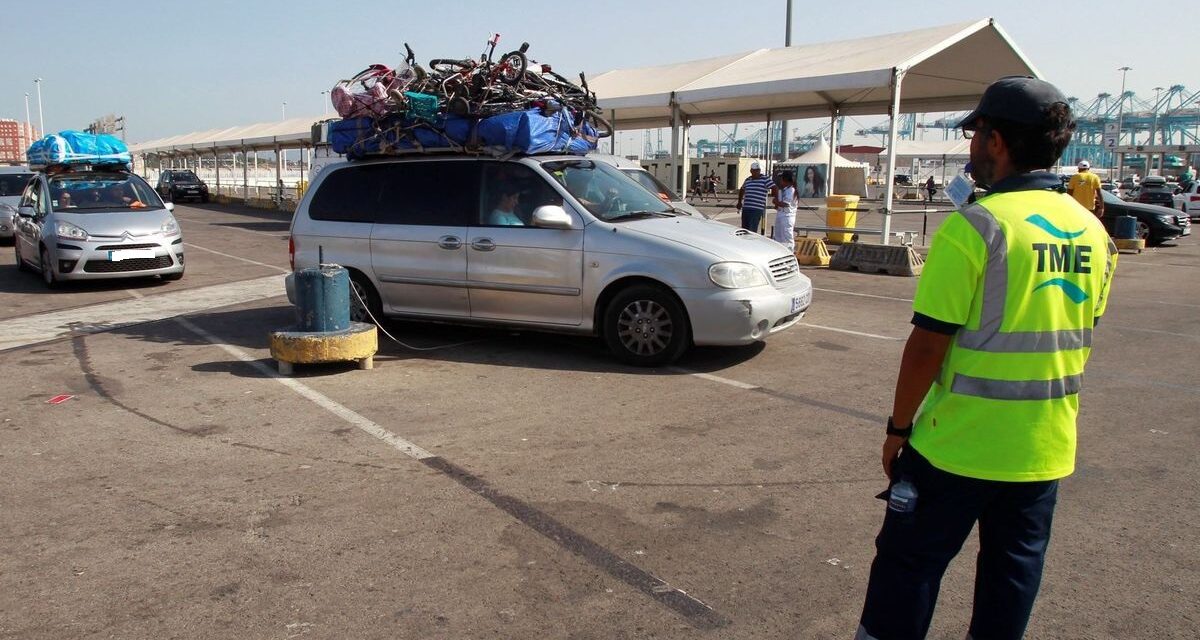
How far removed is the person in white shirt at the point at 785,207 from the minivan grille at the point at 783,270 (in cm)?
724

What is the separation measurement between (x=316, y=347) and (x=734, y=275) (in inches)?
132

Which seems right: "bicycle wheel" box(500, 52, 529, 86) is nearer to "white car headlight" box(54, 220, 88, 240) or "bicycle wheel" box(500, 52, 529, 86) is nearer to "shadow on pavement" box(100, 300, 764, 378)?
"shadow on pavement" box(100, 300, 764, 378)

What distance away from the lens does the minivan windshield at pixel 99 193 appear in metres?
12.9

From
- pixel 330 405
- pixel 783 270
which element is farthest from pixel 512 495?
pixel 783 270

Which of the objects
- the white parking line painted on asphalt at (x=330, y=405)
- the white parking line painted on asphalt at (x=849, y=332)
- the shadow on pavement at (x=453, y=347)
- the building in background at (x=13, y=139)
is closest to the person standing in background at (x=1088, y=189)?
the white parking line painted on asphalt at (x=849, y=332)

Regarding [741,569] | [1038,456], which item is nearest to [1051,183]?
[1038,456]

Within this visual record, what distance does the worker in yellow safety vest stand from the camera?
2361mm

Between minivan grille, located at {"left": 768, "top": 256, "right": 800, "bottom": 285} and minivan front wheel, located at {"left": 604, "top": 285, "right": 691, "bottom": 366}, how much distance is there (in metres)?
0.84

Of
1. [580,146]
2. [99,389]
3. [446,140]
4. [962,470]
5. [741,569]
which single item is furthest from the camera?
[580,146]

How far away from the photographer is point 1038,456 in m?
2.43

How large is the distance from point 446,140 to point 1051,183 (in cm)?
644

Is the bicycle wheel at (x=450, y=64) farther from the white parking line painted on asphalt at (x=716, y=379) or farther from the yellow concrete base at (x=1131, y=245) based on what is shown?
the yellow concrete base at (x=1131, y=245)

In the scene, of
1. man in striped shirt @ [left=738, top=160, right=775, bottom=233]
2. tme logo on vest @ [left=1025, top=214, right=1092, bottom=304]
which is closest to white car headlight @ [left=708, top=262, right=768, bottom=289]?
tme logo on vest @ [left=1025, top=214, right=1092, bottom=304]

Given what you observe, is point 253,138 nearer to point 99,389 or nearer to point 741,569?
point 99,389
